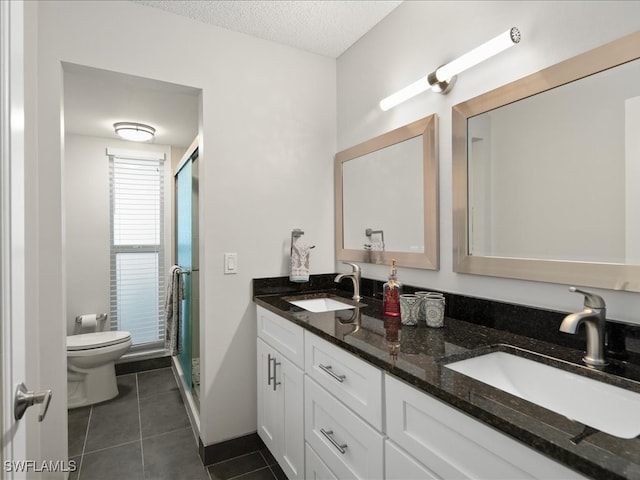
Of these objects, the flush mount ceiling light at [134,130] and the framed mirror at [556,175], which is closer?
the framed mirror at [556,175]

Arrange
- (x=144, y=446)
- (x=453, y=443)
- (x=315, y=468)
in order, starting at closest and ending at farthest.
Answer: (x=453, y=443) < (x=315, y=468) < (x=144, y=446)

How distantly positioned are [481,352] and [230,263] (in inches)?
53.3

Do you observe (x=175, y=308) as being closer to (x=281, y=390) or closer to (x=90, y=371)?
(x=90, y=371)

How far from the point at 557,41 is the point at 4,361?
166cm

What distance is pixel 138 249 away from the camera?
3439 millimetres

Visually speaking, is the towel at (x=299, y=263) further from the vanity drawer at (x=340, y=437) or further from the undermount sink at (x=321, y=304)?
the vanity drawer at (x=340, y=437)

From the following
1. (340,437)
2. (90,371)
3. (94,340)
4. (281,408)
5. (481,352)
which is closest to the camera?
(481,352)

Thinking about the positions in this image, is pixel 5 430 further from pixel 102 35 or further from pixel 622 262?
pixel 102 35

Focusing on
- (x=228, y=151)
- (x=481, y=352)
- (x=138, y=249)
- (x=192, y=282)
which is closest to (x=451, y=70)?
(x=481, y=352)

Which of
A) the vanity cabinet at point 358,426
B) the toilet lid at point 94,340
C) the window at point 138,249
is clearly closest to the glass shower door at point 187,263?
the toilet lid at point 94,340

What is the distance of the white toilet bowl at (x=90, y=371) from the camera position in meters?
2.55

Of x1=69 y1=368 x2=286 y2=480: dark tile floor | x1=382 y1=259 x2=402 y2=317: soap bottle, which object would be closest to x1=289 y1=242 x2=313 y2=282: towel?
x1=382 y1=259 x2=402 y2=317: soap bottle

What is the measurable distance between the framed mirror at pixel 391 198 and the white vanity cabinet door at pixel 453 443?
80 centimetres

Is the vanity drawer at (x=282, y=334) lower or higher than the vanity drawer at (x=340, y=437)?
higher
